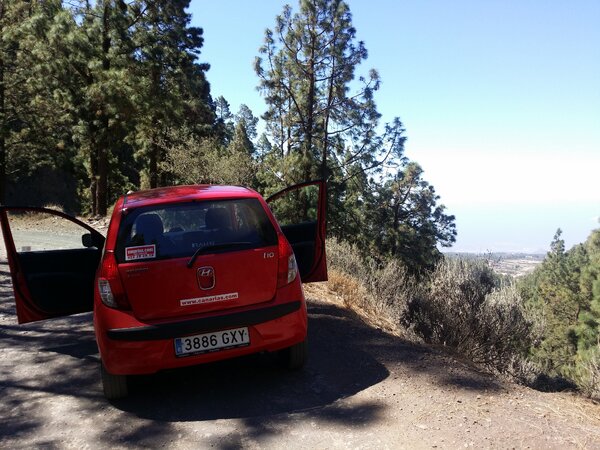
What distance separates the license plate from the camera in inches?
138

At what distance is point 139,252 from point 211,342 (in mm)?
886

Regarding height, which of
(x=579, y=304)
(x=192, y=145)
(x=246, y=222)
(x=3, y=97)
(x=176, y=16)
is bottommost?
(x=579, y=304)

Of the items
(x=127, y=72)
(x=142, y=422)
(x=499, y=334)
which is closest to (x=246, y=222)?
(x=142, y=422)

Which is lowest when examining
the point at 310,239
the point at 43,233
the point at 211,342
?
the point at 211,342

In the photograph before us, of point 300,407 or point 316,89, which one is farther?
point 316,89

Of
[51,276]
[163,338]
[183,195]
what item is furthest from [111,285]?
[51,276]

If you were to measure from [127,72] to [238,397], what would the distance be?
64.9 feet

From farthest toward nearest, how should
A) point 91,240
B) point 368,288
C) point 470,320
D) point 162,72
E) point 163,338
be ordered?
point 162,72 < point 368,288 < point 470,320 < point 91,240 < point 163,338

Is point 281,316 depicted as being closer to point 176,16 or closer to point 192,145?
point 192,145

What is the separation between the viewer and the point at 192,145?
19656 millimetres

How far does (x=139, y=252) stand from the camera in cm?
355

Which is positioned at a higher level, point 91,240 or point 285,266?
point 91,240

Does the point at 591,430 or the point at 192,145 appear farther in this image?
the point at 192,145

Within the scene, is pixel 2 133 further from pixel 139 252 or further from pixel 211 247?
pixel 211 247
